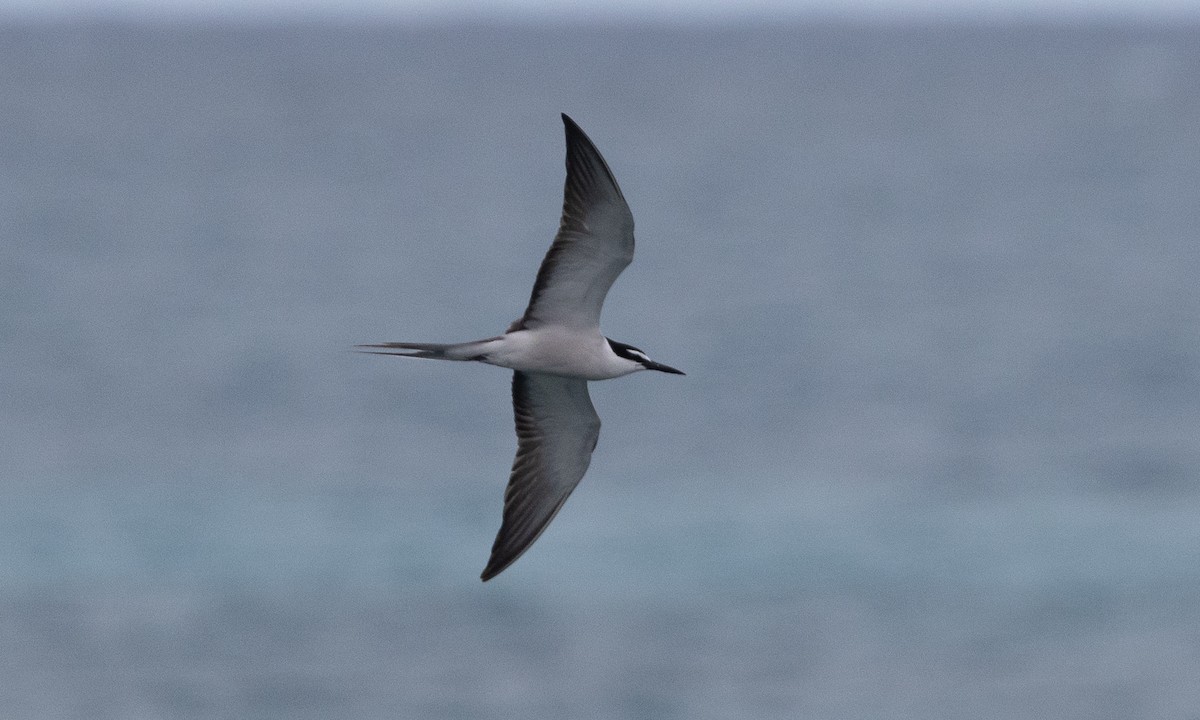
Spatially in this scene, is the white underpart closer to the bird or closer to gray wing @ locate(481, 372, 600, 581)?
the bird

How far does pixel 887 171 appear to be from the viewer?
122250mm

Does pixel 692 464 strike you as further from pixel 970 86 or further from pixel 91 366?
pixel 970 86

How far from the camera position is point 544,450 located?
51.6 feet

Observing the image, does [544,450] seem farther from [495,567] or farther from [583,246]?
[583,246]

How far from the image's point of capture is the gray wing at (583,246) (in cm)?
1391

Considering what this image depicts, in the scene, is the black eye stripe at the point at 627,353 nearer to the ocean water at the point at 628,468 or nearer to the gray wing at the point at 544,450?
the gray wing at the point at 544,450

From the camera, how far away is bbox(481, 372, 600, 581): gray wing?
1559cm

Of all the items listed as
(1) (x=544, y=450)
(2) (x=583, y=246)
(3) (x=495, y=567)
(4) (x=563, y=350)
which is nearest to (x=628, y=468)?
(1) (x=544, y=450)

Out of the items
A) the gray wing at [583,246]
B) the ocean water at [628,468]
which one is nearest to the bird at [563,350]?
the gray wing at [583,246]

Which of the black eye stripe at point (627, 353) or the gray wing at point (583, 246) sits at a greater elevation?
the gray wing at point (583, 246)

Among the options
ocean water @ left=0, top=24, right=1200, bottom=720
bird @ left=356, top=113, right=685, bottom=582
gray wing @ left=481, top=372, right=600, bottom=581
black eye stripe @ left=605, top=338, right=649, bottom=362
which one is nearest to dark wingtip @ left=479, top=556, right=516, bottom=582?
bird @ left=356, top=113, right=685, bottom=582

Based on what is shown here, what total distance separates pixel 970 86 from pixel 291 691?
172204 millimetres

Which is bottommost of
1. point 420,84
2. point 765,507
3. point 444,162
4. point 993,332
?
point 765,507

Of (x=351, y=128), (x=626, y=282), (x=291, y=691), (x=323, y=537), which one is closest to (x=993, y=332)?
(x=626, y=282)
